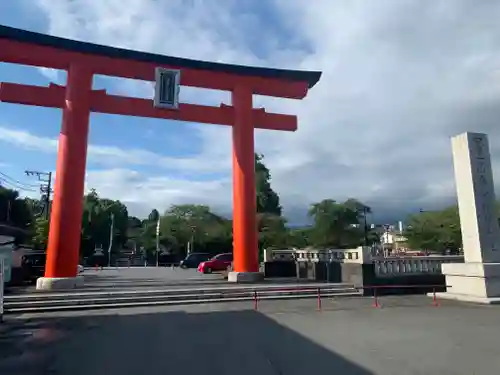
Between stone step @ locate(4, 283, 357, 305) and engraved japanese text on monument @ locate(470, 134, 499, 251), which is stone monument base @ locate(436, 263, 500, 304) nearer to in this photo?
engraved japanese text on monument @ locate(470, 134, 499, 251)

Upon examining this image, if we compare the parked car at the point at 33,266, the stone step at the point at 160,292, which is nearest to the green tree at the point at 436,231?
the stone step at the point at 160,292

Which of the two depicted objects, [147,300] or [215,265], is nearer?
[147,300]

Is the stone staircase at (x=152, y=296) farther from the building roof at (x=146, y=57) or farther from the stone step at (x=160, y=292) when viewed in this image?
the building roof at (x=146, y=57)

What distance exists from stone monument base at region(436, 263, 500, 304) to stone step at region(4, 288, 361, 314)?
3364mm

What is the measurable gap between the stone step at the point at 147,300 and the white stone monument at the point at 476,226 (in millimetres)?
3603

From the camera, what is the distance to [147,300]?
12.7 metres

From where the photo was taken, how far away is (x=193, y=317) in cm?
1003

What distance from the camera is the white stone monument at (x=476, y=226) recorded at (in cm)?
1250

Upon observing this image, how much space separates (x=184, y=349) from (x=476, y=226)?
10.7 meters

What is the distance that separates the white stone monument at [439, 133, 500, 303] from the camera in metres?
12.5

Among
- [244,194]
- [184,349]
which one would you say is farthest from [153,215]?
[184,349]

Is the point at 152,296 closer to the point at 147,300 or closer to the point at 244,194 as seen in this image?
the point at 147,300

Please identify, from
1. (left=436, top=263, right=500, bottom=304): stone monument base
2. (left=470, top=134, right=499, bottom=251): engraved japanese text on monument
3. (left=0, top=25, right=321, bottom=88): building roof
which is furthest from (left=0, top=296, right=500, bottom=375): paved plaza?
(left=0, top=25, right=321, bottom=88): building roof

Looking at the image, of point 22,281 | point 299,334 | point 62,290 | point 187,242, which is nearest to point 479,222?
point 299,334
